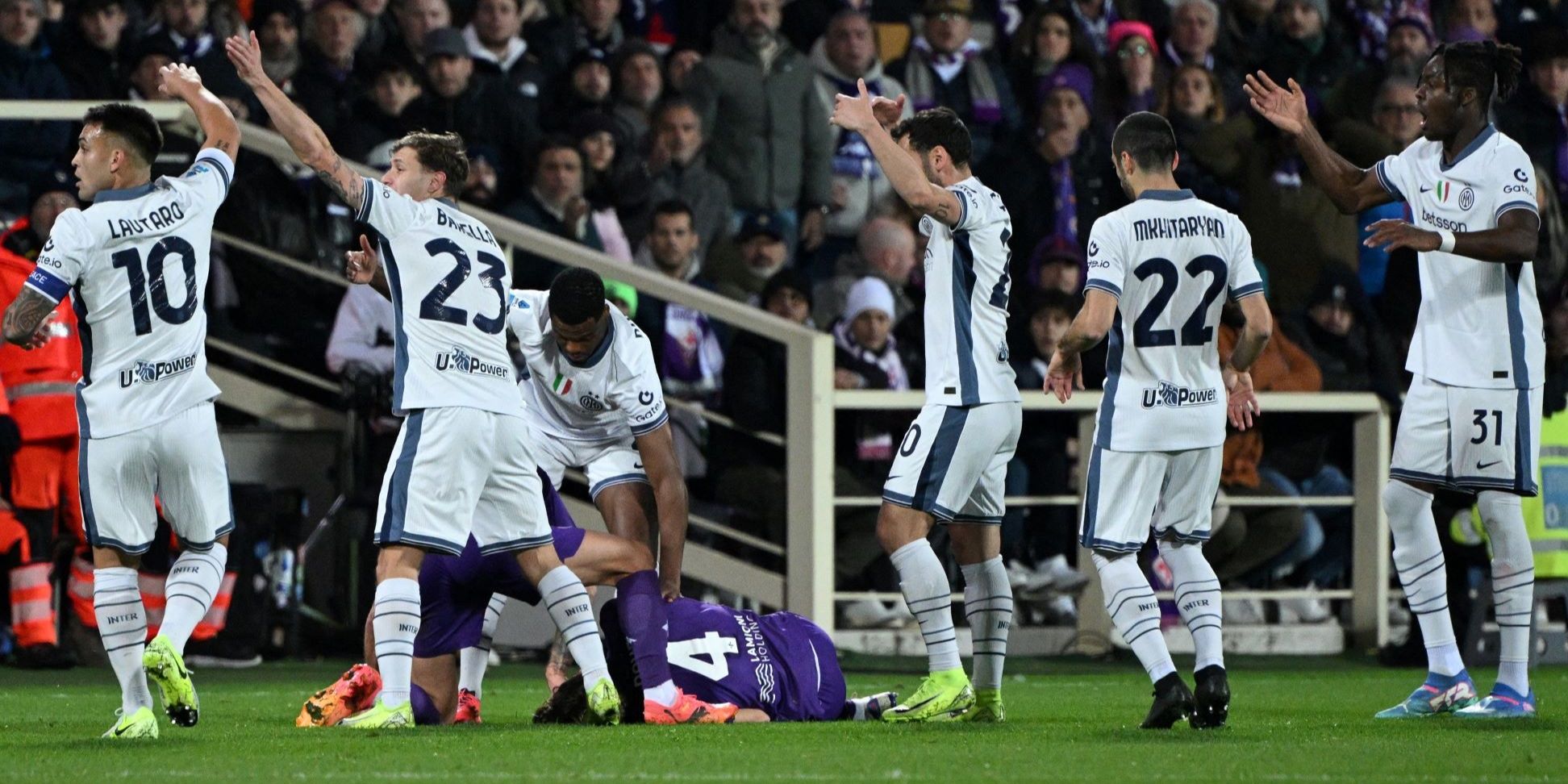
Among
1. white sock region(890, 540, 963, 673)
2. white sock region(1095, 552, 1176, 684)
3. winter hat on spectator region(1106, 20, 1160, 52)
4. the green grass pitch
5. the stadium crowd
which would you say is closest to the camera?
the green grass pitch

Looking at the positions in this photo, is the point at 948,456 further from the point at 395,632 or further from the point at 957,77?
the point at 957,77

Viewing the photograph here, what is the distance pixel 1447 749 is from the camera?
6098mm

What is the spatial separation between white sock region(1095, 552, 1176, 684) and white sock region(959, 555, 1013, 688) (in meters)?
0.80

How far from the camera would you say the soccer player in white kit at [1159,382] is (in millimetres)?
6621

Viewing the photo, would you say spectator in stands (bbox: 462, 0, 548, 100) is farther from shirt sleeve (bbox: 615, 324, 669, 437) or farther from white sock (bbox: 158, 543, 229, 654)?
white sock (bbox: 158, 543, 229, 654)

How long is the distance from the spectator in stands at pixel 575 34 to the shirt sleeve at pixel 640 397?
5415 millimetres

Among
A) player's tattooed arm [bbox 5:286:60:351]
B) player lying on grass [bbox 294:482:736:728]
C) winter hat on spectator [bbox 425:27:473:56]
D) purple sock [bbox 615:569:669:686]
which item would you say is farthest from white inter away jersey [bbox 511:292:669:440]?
winter hat on spectator [bbox 425:27:473:56]

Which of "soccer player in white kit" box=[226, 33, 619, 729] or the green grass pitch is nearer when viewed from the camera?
the green grass pitch

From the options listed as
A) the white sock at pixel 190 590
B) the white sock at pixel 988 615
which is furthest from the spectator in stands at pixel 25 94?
the white sock at pixel 988 615

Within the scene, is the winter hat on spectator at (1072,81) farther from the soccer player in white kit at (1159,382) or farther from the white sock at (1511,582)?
the soccer player in white kit at (1159,382)

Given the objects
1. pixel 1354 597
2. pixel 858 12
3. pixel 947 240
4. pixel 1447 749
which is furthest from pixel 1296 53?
pixel 1447 749

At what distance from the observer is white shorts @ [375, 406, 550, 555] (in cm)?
673

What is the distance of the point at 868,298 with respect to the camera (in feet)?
37.8

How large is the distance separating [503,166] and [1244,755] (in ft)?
23.3
